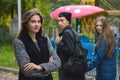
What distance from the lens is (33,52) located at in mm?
4457

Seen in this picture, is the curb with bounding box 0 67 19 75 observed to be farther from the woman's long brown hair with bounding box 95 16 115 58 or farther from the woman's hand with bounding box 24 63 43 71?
the woman's hand with bounding box 24 63 43 71

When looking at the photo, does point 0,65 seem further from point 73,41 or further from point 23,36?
point 23,36

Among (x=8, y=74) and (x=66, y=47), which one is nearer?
(x=66, y=47)

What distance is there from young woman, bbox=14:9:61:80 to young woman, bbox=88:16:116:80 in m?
1.54

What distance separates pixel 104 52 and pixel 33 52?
186 centimetres

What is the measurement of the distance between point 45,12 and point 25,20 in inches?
633

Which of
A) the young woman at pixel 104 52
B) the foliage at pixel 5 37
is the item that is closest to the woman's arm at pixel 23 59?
the young woman at pixel 104 52

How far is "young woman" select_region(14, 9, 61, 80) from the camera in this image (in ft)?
14.5

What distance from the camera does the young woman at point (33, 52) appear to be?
442 cm

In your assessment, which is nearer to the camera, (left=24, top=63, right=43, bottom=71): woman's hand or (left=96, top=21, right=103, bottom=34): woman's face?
(left=24, top=63, right=43, bottom=71): woman's hand

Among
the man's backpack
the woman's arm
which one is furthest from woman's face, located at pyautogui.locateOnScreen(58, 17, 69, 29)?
the woman's arm

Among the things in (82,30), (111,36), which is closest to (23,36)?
(111,36)

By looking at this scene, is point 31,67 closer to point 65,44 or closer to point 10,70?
point 65,44

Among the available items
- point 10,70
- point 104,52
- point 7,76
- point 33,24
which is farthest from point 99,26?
point 10,70
